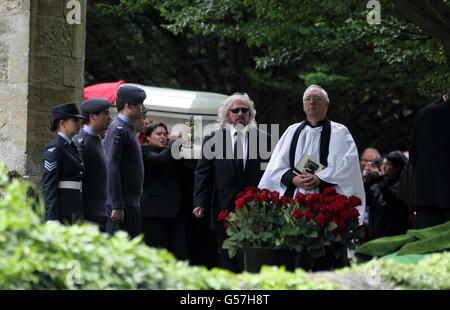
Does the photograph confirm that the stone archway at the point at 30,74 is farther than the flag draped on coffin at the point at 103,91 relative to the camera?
No

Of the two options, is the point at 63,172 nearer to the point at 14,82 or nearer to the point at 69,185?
the point at 69,185

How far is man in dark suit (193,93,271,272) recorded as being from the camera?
8195 millimetres

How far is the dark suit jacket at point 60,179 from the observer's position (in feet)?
22.8

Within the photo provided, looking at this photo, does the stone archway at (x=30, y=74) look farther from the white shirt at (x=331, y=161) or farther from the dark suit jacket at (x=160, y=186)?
the white shirt at (x=331, y=161)

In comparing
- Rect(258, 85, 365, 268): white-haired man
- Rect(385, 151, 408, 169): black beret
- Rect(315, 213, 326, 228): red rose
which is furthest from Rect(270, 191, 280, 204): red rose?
Rect(385, 151, 408, 169): black beret

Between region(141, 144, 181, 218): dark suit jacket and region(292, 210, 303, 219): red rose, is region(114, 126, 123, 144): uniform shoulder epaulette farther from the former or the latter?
region(292, 210, 303, 219): red rose

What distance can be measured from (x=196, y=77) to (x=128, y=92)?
11753 mm

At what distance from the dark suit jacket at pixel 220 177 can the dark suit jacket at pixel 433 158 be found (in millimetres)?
1536

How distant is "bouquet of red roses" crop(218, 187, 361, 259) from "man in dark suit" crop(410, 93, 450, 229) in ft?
4.10

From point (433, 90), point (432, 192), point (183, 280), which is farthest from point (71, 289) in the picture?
point (433, 90)

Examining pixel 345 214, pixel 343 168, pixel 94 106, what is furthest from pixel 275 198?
pixel 94 106

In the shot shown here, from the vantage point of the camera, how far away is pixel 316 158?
7359 millimetres

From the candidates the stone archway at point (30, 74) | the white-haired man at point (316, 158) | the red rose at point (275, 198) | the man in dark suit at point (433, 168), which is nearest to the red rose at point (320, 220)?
the red rose at point (275, 198)

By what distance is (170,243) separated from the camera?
31.0 feet
